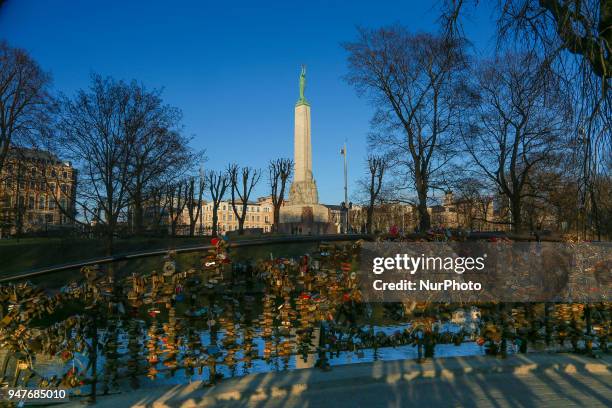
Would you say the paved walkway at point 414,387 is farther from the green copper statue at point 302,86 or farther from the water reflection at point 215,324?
the green copper statue at point 302,86

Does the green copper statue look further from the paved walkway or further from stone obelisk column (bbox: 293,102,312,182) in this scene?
the paved walkway

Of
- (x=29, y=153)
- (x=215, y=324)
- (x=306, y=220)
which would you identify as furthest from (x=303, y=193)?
(x=215, y=324)

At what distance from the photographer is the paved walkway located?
14.0 ft

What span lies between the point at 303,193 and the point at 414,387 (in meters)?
35.2

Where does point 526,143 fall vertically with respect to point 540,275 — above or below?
above

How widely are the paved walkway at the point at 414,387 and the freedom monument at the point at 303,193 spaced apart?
33343 mm

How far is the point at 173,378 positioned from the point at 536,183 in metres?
23.3

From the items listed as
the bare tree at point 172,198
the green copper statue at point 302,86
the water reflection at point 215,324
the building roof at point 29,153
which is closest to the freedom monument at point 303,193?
the green copper statue at point 302,86

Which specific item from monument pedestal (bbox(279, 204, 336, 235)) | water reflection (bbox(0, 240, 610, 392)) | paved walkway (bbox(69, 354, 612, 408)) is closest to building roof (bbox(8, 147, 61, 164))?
water reflection (bbox(0, 240, 610, 392))

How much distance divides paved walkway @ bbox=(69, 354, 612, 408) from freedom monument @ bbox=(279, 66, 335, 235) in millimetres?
33343

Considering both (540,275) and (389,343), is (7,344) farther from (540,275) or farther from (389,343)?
(540,275)

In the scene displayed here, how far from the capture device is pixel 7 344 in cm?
426

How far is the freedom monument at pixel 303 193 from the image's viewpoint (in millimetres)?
38312

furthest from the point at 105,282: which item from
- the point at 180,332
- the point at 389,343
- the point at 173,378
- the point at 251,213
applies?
the point at 251,213
